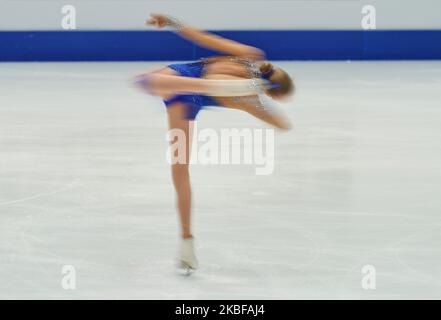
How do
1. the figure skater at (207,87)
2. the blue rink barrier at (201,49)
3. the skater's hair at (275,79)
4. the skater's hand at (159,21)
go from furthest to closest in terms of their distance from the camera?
the blue rink barrier at (201,49)
the skater's hand at (159,21)
the skater's hair at (275,79)
the figure skater at (207,87)

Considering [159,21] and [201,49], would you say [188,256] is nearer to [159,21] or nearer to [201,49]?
[159,21]

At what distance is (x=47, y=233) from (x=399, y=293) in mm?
1969

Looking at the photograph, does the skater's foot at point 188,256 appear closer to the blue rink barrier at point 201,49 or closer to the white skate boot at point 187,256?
the white skate boot at point 187,256

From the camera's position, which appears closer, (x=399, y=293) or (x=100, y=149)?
(x=399, y=293)

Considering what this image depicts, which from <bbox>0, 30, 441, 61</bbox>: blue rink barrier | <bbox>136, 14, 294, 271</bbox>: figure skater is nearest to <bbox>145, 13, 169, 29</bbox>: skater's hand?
<bbox>136, 14, 294, 271</bbox>: figure skater

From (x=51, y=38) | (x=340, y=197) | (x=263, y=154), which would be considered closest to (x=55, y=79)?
(x=51, y=38)

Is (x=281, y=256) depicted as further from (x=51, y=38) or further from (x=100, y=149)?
(x=51, y=38)

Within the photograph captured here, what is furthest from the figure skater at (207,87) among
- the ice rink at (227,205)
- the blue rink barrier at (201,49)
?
the blue rink barrier at (201,49)

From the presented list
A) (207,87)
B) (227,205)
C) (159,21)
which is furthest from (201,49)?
(207,87)

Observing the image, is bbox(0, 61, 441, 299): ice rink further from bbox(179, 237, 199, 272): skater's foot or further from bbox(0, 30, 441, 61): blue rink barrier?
bbox(0, 30, 441, 61): blue rink barrier

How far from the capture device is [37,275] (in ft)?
14.8

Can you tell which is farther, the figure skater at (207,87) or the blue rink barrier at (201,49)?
the blue rink barrier at (201,49)

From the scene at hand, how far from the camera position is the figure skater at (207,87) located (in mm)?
3941
